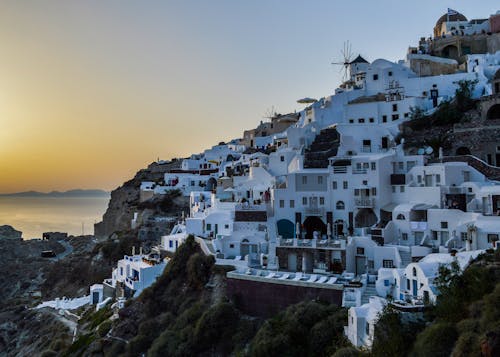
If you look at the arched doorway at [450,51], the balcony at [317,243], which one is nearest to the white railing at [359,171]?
the balcony at [317,243]

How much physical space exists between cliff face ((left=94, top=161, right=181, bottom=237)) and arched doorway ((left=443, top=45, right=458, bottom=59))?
1490 inches

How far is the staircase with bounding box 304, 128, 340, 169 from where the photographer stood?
3325cm

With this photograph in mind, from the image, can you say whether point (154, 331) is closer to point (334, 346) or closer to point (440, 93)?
→ point (334, 346)

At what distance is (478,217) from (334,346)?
411 inches

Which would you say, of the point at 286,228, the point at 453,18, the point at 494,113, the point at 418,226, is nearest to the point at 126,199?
the point at 286,228

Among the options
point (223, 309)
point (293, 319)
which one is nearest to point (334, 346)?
point (293, 319)

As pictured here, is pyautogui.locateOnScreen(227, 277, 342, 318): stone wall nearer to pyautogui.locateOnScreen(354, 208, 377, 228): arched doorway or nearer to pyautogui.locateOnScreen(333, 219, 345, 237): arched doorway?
pyautogui.locateOnScreen(333, 219, 345, 237): arched doorway

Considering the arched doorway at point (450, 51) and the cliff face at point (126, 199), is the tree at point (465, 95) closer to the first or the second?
the arched doorway at point (450, 51)

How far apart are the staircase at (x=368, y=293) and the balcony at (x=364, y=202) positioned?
7.33 m

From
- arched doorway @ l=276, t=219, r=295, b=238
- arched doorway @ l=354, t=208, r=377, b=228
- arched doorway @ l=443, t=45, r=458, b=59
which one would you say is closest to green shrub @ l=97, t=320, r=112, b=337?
arched doorway @ l=276, t=219, r=295, b=238

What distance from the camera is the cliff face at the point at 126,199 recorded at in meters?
62.6

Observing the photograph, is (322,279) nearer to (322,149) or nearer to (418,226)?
(418,226)

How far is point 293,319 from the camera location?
21719mm

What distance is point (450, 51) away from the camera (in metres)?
46.7
